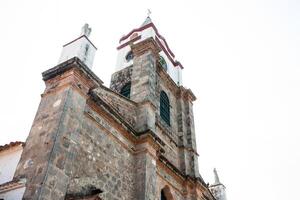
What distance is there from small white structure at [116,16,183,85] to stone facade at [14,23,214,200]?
442 cm

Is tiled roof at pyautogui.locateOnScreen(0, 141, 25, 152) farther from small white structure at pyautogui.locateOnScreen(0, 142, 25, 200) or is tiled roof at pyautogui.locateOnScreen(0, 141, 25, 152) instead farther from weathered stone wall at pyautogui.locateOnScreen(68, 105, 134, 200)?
weathered stone wall at pyautogui.locateOnScreen(68, 105, 134, 200)

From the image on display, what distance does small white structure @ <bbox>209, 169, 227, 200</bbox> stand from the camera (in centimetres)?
1712

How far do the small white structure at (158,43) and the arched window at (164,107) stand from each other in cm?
337

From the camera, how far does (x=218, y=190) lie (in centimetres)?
1739

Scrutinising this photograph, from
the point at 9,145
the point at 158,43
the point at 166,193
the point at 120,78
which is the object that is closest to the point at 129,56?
the point at 158,43

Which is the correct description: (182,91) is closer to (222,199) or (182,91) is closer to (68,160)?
(222,199)

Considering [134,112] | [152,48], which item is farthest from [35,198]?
[152,48]

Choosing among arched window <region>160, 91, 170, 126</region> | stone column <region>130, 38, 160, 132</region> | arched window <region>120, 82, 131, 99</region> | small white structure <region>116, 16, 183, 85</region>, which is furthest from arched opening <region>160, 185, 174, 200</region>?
small white structure <region>116, 16, 183, 85</region>

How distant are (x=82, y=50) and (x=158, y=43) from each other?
11305 millimetres

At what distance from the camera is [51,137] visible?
7.25 m

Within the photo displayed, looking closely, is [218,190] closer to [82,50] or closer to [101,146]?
[101,146]

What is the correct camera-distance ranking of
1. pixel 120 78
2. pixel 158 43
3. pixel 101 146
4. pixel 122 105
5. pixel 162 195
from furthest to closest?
pixel 158 43 < pixel 120 78 < pixel 162 195 < pixel 122 105 < pixel 101 146

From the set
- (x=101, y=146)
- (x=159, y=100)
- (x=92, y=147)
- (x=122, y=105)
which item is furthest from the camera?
(x=159, y=100)

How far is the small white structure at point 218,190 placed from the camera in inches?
674
